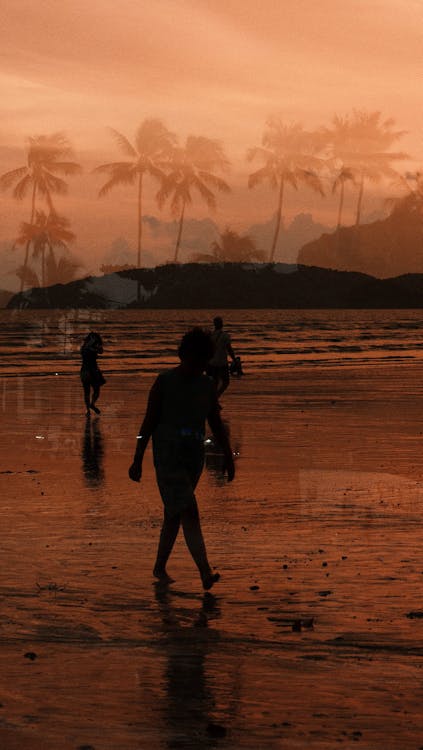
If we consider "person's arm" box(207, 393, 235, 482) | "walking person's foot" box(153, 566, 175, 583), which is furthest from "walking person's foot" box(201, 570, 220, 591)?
"person's arm" box(207, 393, 235, 482)

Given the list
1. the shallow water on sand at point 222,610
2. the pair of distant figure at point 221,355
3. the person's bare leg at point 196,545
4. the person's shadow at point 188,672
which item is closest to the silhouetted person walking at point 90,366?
the pair of distant figure at point 221,355

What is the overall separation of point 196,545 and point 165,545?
329mm

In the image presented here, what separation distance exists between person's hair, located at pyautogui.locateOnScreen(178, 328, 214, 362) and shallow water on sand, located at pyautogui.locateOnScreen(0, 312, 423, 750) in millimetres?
1457

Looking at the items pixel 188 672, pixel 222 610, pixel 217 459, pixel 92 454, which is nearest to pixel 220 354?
pixel 92 454

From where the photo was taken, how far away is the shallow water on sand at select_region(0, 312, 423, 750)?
17.6 feet

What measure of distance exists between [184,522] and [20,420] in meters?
13.7

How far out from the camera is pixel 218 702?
18.4 ft

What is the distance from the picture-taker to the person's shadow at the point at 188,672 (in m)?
5.16

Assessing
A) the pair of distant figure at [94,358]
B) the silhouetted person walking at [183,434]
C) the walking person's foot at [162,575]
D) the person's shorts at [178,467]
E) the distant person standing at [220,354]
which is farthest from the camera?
the pair of distant figure at [94,358]

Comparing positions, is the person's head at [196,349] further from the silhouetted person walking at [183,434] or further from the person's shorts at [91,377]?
the person's shorts at [91,377]

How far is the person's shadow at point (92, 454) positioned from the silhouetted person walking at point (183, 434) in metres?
4.83

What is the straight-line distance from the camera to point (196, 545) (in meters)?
8.07

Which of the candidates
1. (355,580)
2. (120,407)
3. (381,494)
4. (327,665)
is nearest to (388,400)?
(120,407)

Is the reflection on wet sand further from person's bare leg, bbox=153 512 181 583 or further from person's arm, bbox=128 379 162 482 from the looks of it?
person's arm, bbox=128 379 162 482
